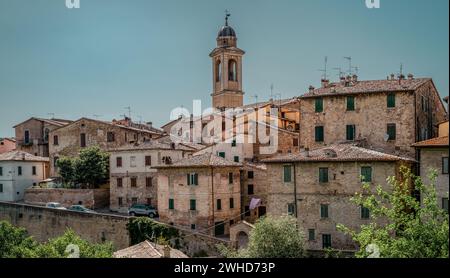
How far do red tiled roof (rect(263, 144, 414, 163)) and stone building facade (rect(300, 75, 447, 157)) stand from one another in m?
2.01

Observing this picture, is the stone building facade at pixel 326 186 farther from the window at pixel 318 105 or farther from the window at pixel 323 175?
the window at pixel 318 105

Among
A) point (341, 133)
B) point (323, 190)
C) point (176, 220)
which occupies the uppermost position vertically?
point (341, 133)

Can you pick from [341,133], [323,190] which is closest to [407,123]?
[341,133]

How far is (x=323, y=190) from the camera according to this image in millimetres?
17859

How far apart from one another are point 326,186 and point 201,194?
18.0ft

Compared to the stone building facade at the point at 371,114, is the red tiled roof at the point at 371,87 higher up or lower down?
higher up

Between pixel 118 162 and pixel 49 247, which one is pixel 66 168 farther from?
pixel 49 247

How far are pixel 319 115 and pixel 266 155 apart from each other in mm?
4582

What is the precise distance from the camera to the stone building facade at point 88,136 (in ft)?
94.3

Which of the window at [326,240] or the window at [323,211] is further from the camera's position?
the window at [323,211]

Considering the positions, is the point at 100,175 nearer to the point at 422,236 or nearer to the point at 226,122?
the point at 226,122

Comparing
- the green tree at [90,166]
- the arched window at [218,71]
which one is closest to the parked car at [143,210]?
the green tree at [90,166]

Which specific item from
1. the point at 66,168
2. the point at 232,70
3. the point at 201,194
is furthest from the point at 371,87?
the point at 66,168

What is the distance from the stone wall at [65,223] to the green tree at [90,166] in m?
3.31
